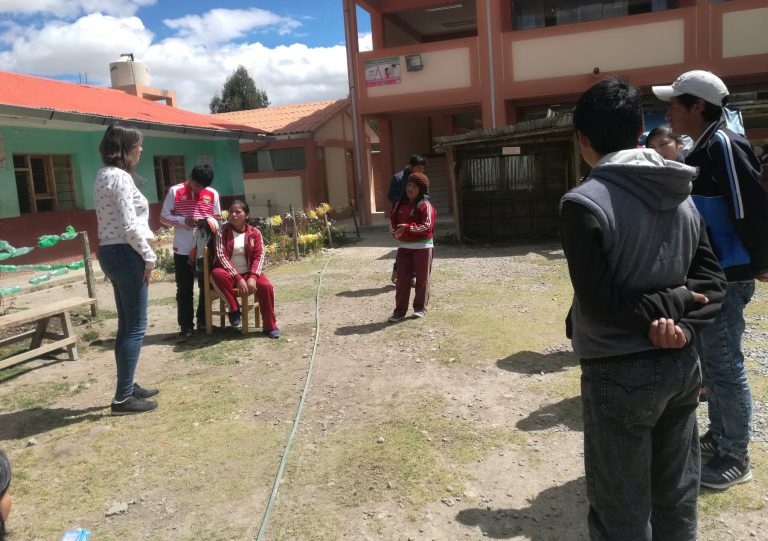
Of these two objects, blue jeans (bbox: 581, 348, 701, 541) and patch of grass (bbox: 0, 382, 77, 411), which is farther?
patch of grass (bbox: 0, 382, 77, 411)

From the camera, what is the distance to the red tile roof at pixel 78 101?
11.5m

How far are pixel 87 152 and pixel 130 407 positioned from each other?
11.0 m

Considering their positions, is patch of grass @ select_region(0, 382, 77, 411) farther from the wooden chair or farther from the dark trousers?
the wooden chair

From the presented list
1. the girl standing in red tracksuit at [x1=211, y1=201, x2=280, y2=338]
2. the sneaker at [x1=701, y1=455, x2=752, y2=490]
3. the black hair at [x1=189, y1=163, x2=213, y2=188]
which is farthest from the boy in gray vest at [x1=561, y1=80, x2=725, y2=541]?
the black hair at [x1=189, y1=163, x2=213, y2=188]

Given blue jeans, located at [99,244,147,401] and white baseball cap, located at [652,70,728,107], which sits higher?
white baseball cap, located at [652,70,728,107]

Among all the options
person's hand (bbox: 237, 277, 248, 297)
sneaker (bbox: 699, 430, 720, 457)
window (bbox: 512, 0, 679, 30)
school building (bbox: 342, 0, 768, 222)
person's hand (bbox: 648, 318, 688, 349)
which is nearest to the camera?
person's hand (bbox: 648, 318, 688, 349)

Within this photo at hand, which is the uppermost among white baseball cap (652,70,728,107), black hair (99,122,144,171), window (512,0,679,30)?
window (512,0,679,30)

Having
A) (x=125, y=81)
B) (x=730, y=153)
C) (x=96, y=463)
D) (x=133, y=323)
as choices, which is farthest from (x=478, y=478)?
(x=125, y=81)

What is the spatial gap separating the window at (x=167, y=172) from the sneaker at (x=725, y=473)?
14942 mm

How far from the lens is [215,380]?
4.94m

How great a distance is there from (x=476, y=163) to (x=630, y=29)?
5.28m

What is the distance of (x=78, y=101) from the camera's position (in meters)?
13.5

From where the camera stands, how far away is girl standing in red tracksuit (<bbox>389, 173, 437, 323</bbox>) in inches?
254

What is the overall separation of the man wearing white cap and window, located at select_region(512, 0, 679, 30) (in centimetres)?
1497
